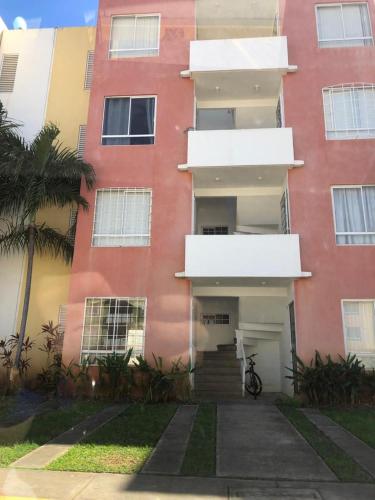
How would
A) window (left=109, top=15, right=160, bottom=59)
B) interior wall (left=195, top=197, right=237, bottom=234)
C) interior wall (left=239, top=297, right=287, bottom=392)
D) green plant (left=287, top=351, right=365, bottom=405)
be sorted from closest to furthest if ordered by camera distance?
1. green plant (left=287, top=351, right=365, bottom=405)
2. interior wall (left=239, top=297, right=287, bottom=392)
3. window (left=109, top=15, right=160, bottom=59)
4. interior wall (left=195, top=197, right=237, bottom=234)

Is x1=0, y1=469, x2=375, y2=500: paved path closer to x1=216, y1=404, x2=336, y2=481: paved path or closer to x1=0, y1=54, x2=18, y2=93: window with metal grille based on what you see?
x1=216, y1=404, x2=336, y2=481: paved path

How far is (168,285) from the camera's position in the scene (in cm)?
1089

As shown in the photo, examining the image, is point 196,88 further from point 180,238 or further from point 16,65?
point 16,65

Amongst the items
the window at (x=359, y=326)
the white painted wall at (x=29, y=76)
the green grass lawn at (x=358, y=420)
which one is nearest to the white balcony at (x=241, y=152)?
the window at (x=359, y=326)

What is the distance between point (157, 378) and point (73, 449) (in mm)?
4211

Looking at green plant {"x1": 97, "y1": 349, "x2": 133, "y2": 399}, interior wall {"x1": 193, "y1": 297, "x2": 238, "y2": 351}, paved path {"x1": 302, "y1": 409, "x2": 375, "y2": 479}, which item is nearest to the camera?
paved path {"x1": 302, "y1": 409, "x2": 375, "y2": 479}

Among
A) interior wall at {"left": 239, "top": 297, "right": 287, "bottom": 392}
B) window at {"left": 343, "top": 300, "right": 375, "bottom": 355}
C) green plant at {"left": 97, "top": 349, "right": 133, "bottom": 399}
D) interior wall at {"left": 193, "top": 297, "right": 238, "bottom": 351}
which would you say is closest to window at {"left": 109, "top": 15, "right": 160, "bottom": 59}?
interior wall at {"left": 239, "top": 297, "right": 287, "bottom": 392}

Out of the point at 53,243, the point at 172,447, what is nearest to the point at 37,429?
the point at 172,447

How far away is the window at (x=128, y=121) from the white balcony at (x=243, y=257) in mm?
3510

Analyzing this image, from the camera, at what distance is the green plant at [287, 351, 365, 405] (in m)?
9.30

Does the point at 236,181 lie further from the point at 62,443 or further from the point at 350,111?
the point at 62,443

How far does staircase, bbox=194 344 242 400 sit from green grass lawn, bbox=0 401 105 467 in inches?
129

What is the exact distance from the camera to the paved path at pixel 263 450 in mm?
4734

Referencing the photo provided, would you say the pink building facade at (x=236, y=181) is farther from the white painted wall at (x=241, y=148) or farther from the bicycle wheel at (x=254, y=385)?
the bicycle wheel at (x=254, y=385)
